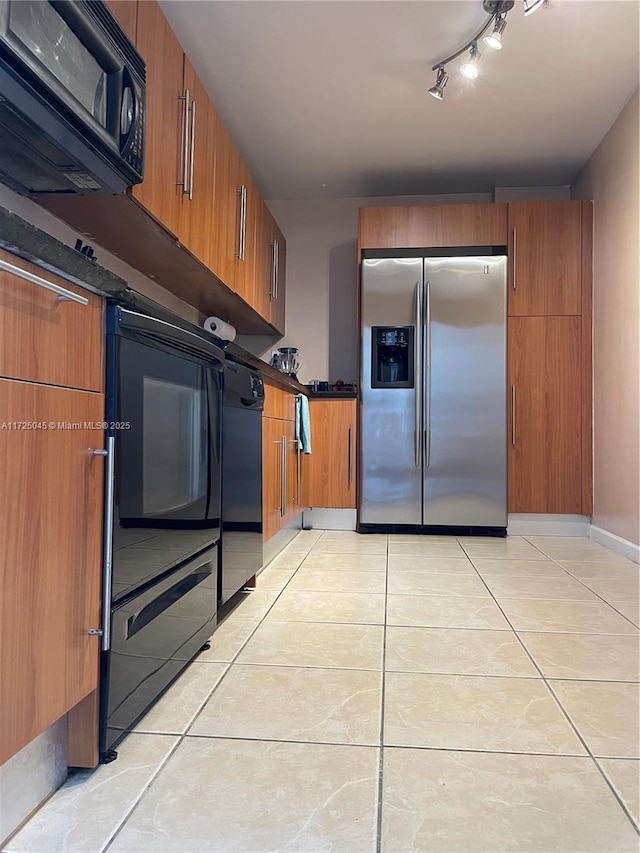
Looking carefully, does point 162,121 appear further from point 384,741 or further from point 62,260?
point 384,741

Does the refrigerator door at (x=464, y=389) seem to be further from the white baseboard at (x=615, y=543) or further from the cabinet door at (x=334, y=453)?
the white baseboard at (x=615, y=543)

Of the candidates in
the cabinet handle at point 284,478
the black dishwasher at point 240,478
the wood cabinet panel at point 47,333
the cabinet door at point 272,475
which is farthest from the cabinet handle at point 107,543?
the cabinet handle at point 284,478

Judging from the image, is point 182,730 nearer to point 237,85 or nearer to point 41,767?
point 41,767

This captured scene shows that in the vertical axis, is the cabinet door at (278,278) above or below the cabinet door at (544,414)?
above

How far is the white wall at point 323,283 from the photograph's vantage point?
4.21m

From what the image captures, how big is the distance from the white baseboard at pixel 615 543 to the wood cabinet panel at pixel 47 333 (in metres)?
2.79

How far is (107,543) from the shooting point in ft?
3.19

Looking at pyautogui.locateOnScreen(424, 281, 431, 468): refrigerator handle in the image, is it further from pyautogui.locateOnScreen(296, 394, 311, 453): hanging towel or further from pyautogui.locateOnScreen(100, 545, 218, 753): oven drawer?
pyautogui.locateOnScreen(100, 545, 218, 753): oven drawer

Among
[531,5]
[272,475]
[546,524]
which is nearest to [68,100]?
[272,475]

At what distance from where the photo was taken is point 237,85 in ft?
9.39

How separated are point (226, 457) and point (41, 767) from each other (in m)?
1.01

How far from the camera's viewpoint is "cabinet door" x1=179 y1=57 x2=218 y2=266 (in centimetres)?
216

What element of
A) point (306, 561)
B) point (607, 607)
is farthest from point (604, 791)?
point (306, 561)

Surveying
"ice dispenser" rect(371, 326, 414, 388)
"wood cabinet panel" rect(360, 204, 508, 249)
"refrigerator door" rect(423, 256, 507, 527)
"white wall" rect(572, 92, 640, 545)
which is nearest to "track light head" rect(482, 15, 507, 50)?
"white wall" rect(572, 92, 640, 545)
